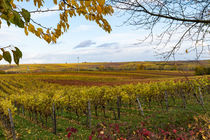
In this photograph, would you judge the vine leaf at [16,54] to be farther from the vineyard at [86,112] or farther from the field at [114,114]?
the vineyard at [86,112]

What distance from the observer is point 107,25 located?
2766 millimetres

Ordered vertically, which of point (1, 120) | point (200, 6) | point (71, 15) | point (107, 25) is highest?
point (200, 6)

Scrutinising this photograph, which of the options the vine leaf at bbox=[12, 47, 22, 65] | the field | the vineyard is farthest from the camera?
the vineyard

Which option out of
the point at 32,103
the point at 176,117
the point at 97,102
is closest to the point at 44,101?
the point at 32,103

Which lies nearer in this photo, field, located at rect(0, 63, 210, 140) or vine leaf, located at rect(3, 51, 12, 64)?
vine leaf, located at rect(3, 51, 12, 64)

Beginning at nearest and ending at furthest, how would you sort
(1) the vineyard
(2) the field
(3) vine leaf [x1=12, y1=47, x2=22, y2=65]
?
(3) vine leaf [x1=12, y1=47, x2=22, y2=65]
(2) the field
(1) the vineyard

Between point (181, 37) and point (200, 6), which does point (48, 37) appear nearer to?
point (181, 37)

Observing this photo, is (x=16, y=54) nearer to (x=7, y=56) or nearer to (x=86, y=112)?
(x=7, y=56)

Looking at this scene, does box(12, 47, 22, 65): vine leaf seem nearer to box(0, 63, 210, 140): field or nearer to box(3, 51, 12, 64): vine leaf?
box(3, 51, 12, 64): vine leaf

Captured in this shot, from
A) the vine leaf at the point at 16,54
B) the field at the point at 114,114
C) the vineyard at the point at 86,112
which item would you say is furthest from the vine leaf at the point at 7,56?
the vineyard at the point at 86,112

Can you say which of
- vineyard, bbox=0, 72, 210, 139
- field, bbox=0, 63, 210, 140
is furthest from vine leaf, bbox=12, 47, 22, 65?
vineyard, bbox=0, 72, 210, 139

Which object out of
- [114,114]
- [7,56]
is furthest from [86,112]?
[7,56]

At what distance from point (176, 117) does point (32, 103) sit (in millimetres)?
10067

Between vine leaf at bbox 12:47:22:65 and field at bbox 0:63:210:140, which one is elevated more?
vine leaf at bbox 12:47:22:65
